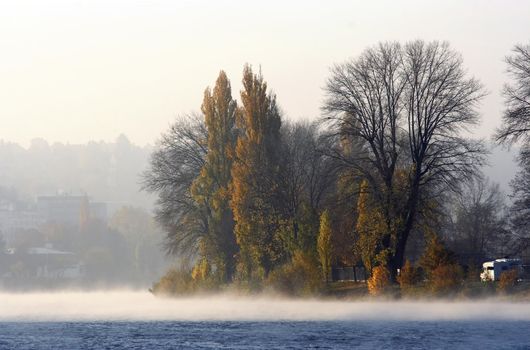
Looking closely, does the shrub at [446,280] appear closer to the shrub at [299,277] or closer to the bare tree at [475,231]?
A: the shrub at [299,277]

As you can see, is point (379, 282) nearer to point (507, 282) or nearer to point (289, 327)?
point (507, 282)

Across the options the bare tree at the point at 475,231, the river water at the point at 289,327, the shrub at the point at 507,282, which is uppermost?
the bare tree at the point at 475,231

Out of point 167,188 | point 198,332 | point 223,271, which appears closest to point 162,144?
point 167,188

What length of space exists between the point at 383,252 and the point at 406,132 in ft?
31.9

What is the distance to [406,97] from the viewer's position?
290 ft

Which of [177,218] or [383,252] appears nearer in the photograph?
[383,252]

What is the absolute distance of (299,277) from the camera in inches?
3529

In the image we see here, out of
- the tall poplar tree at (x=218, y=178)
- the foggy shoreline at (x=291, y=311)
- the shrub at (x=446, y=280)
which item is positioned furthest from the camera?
the tall poplar tree at (x=218, y=178)

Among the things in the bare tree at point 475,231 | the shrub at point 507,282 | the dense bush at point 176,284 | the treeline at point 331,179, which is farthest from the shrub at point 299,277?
the bare tree at point 475,231

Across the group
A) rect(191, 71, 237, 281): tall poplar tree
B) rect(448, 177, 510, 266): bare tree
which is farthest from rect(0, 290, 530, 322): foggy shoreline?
rect(448, 177, 510, 266): bare tree

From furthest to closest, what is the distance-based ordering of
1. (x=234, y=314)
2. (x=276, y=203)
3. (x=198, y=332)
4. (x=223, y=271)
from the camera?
(x=223, y=271) < (x=276, y=203) < (x=234, y=314) < (x=198, y=332)

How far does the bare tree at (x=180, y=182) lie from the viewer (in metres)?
110

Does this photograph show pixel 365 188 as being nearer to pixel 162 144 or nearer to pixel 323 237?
pixel 323 237

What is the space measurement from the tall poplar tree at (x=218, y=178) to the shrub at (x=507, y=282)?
32.4 m
